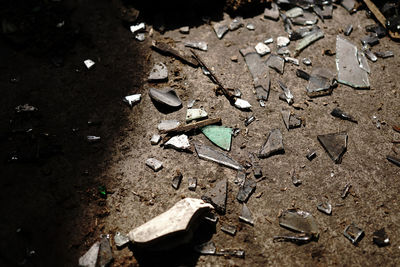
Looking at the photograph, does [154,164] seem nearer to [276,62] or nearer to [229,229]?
[229,229]

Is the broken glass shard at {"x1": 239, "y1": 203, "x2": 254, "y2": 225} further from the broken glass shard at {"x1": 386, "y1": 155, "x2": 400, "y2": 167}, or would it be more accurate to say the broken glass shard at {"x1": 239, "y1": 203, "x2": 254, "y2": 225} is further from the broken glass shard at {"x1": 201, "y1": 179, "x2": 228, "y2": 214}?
the broken glass shard at {"x1": 386, "y1": 155, "x2": 400, "y2": 167}

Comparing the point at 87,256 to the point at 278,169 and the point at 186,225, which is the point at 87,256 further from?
the point at 278,169

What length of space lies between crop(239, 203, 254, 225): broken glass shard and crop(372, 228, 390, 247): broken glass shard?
77cm

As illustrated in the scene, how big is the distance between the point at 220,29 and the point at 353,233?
6.69 ft

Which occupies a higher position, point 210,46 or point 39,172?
point 210,46

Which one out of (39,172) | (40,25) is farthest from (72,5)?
(39,172)

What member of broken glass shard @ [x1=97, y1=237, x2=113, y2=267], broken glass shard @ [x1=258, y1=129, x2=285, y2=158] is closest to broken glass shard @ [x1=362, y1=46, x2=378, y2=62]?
broken glass shard @ [x1=258, y1=129, x2=285, y2=158]

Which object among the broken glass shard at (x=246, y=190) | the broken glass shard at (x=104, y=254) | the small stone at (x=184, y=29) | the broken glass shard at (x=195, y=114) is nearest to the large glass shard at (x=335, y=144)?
the broken glass shard at (x=246, y=190)

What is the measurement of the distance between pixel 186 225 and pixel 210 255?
0.90 ft

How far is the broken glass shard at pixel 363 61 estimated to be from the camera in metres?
2.75

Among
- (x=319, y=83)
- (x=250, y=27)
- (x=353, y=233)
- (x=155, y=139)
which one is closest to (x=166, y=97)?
(x=155, y=139)

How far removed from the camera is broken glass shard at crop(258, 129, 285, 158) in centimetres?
222

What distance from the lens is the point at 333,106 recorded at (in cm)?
250

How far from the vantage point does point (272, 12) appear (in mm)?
3084
